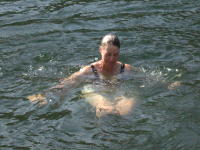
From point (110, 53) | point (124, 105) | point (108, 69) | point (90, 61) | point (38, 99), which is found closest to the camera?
point (124, 105)

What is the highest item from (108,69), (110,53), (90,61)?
(110,53)

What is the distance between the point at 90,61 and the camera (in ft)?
34.1

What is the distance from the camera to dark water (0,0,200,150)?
698cm

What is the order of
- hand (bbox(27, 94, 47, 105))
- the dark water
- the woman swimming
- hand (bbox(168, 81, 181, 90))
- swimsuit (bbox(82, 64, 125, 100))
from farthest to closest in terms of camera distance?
hand (bbox(168, 81, 181, 90)) < swimsuit (bbox(82, 64, 125, 100)) < hand (bbox(27, 94, 47, 105)) < the woman swimming < the dark water

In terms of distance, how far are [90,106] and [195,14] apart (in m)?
6.34

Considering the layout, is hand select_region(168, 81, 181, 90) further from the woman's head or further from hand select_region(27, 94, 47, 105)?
hand select_region(27, 94, 47, 105)

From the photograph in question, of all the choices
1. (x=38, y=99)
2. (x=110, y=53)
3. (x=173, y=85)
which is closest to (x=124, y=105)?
(x=110, y=53)

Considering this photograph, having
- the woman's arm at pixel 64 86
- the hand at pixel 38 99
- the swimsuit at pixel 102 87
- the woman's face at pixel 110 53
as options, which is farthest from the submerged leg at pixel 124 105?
the hand at pixel 38 99

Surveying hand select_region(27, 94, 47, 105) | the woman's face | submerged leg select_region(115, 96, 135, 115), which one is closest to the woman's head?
the woman's face

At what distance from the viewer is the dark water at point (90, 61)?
6.98 meters

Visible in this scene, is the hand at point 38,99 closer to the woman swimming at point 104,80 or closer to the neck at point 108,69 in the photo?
the woman swimming at point 104,80

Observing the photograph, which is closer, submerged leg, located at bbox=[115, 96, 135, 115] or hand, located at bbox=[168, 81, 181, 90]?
submerged leg, located at bbox=[115, 96, 135, 115]

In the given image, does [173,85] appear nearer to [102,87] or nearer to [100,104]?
[102,87]

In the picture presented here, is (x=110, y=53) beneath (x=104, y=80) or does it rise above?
above
